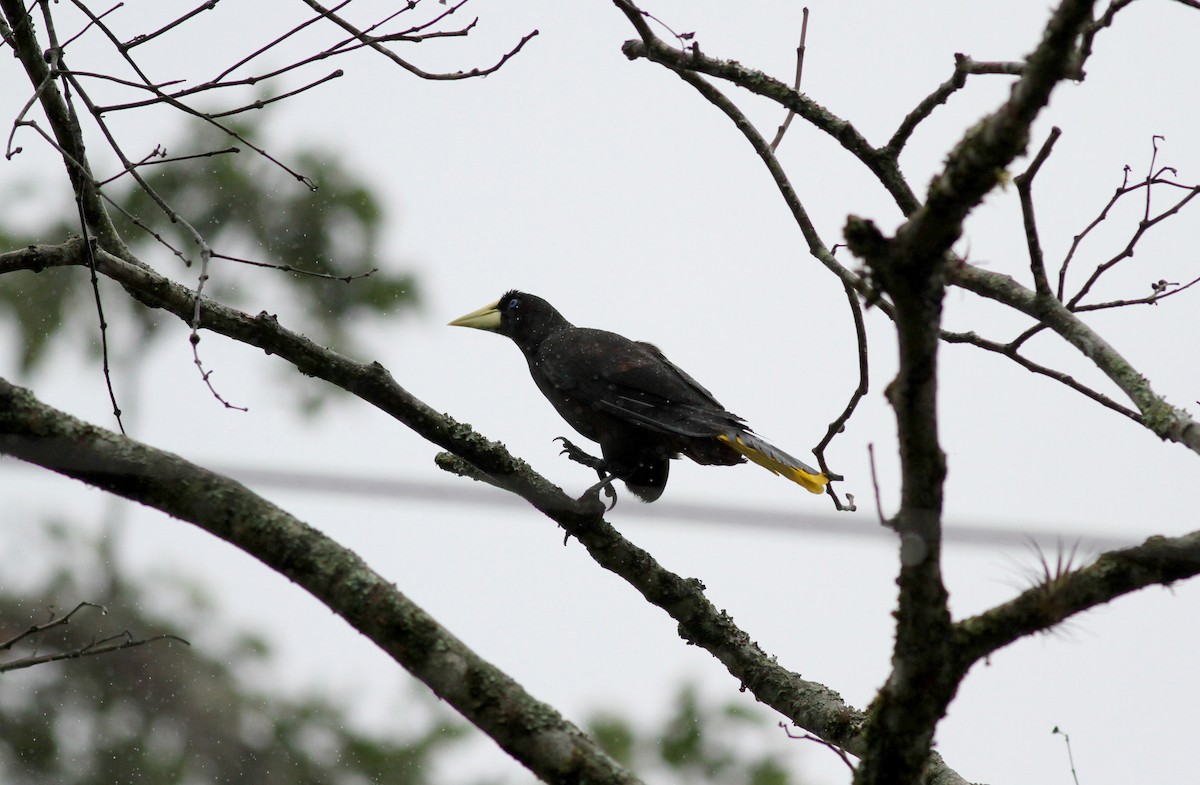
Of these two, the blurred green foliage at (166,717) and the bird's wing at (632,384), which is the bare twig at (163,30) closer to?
the bird's wing at (632,384)

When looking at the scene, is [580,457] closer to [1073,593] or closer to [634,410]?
[634,410]

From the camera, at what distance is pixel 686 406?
3705 millimetres

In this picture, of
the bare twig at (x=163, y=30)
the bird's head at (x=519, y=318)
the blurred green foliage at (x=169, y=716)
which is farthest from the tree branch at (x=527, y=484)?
the blurred green foliage at (x=169, y=716)

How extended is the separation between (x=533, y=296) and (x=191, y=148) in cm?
450

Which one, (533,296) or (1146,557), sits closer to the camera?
(1146,557)

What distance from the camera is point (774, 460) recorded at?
321 centimetres

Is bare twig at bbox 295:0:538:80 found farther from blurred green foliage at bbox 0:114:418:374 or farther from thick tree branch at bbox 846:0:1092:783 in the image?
blurred green foliage at bbox 0:114:418:374

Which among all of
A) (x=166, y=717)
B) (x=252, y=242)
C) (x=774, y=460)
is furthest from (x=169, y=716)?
(x=774, y=460)

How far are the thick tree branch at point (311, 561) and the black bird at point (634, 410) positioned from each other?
182cm

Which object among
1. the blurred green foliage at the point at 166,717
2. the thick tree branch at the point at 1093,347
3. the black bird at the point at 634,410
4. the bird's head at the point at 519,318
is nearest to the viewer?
the thick tree branch at the point at 1093,347

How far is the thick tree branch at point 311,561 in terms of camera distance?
154 centimetres

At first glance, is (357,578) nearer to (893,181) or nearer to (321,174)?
(893,181)

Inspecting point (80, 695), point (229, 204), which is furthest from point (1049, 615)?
point (229, 204)

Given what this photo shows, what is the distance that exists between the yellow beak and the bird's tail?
4.61 ft
